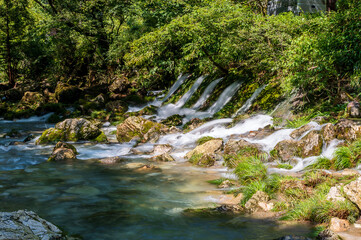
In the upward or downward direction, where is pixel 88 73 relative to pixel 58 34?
downward

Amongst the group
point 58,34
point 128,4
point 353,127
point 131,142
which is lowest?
point 131,142

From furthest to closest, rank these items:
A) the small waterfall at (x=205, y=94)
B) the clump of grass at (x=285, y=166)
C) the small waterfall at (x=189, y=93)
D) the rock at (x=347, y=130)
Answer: the small waterfall at (x=189, y=93) → the small waterfall at (x=205, y=94) → the rock at (x=347, y=130) → the clump of grass at (x=285, y=166)

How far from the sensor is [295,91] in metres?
13.6

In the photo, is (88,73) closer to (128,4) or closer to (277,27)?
(128,4)

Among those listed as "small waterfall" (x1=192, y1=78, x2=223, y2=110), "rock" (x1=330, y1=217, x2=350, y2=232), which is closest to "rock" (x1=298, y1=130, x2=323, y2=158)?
"rock" (x1=330, y1=217, x2=350, y2=232)

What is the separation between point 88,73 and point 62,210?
972 inches

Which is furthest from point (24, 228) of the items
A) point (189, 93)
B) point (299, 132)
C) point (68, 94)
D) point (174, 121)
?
point (68, 94)

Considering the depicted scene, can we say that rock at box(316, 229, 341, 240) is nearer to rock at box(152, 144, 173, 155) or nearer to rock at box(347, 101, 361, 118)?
rock at box(347, 101, 361, 118)

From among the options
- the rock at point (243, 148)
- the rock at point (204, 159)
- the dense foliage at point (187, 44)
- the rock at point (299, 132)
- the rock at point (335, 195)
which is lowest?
the rock at point (204, 159)

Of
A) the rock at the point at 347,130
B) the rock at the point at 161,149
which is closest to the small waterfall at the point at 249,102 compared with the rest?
the rock at the point at 161,149

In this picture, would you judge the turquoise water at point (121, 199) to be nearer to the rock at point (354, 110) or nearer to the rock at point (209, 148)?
the rock at point (209, 148)

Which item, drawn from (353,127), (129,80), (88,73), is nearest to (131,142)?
(353,127)

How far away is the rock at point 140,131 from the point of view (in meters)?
13.8

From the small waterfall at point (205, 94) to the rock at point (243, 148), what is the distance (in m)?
10.0
